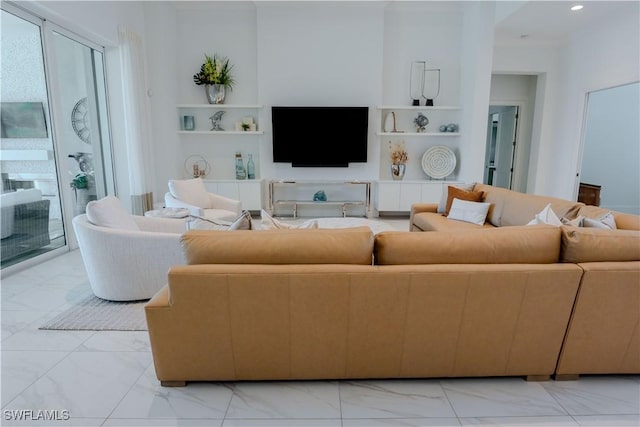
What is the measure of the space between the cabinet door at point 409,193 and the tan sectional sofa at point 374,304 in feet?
13.6

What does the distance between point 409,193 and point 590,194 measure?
2.97 meters

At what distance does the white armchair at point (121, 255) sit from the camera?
2699 millimetres

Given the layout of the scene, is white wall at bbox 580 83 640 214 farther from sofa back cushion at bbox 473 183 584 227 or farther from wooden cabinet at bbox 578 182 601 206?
sofa back cushion at bbox 473 183 584 227

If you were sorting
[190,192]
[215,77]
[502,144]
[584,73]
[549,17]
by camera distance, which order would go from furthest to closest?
[502,144]
[215,77]
[584,73]
[549,17]
[190,192]

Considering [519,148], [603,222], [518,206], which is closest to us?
[603,222]

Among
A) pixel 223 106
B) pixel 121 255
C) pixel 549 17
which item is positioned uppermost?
pixel 549 17

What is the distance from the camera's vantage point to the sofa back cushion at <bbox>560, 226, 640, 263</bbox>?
69.2 inches

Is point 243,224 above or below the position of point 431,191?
above

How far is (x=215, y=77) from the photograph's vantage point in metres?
5.71

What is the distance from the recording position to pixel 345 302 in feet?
5.62

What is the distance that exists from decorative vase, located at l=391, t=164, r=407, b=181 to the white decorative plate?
1.26 ft

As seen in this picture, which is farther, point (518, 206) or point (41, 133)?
point (41, 133)

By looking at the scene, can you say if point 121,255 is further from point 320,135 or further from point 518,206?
point 320,135

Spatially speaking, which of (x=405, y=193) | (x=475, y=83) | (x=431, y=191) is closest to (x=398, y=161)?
(x=405, y=193)
